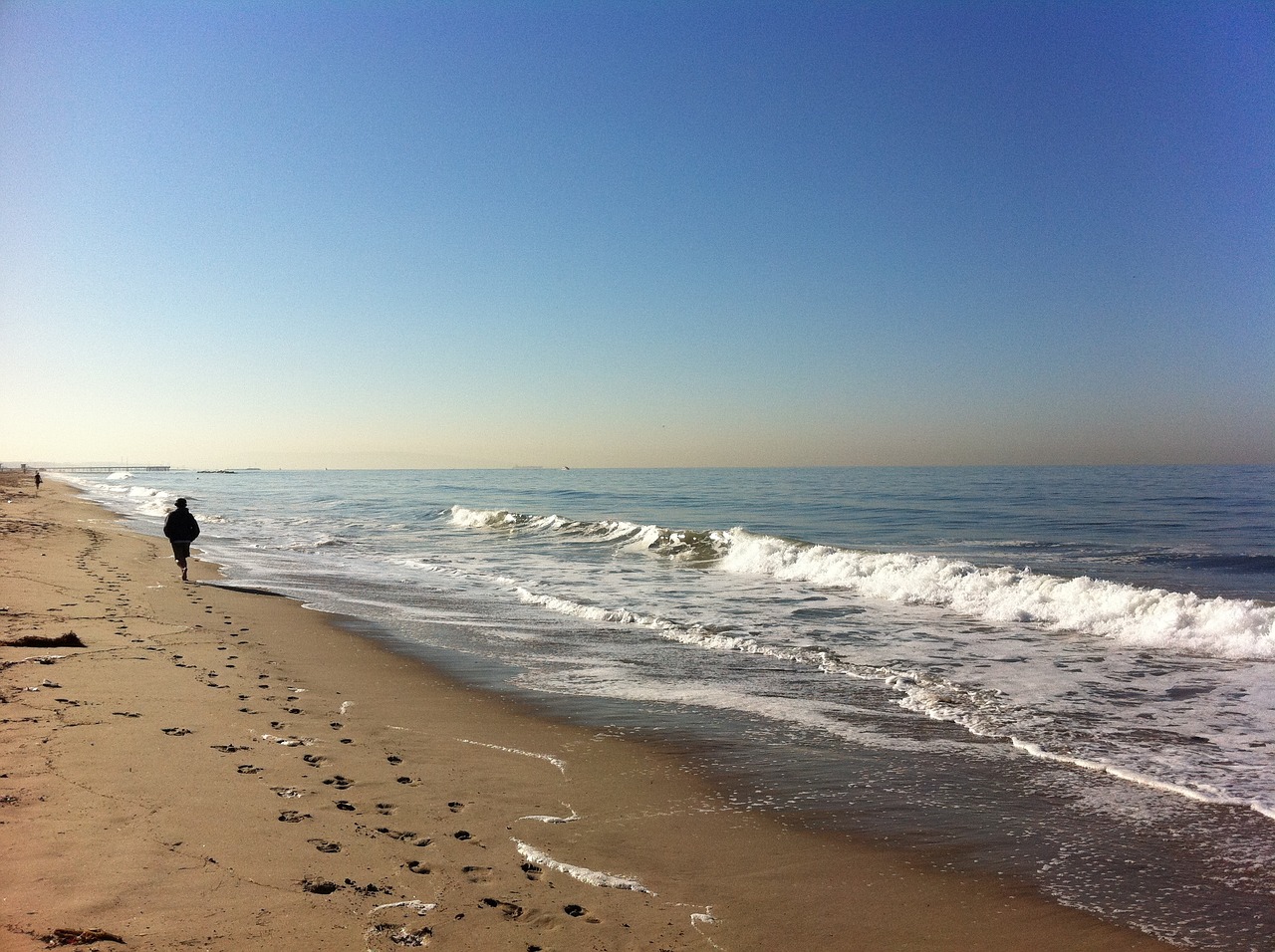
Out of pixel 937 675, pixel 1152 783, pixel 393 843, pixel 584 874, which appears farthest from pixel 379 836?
pixel 937 675

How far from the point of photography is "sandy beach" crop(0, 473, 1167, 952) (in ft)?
11.8

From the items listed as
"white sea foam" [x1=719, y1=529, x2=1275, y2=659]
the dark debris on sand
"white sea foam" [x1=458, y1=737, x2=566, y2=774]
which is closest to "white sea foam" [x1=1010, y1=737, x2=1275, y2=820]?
"white sea foam" [x1=458, y1=737, x2=566, y2=774]

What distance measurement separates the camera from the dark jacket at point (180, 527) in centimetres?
1628

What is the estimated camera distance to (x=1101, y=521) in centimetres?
3372

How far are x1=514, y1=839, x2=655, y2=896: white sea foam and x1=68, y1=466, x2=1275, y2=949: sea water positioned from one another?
1.58m

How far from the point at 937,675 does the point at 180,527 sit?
15.6 metres

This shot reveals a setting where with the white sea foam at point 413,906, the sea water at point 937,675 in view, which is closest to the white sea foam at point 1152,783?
the sea water at point 937,675

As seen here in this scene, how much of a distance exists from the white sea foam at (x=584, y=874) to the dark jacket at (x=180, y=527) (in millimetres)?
14653

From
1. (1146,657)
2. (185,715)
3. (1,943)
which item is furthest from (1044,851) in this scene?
(1146,657)

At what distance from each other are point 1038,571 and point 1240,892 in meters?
16.9

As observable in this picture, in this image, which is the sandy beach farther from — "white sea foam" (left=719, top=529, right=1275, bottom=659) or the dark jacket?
"white sea foam" (left=719, top=529, right=1275, bottom=659)

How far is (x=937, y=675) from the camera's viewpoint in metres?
9.64

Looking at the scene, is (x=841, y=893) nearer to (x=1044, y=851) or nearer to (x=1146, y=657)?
(x=1044, y=851)

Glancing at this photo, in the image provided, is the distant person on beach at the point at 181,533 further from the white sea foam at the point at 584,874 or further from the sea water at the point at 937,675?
the white sea foam at the point at 584,874
